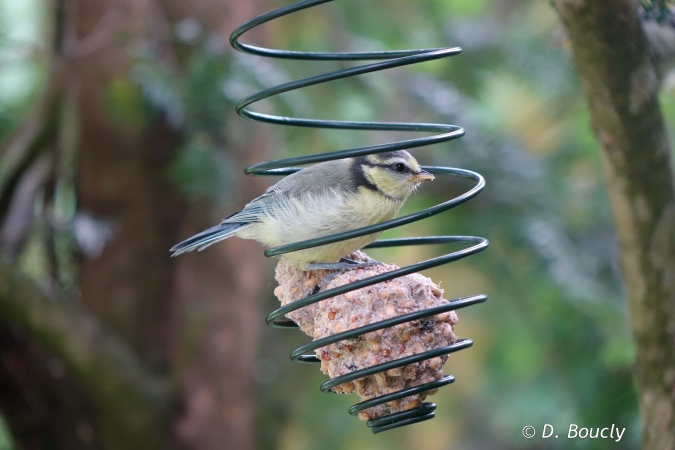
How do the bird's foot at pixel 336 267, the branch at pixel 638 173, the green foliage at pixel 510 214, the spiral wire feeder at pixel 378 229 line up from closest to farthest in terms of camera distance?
the spiral wire feeder at pixel 378 229 < the branch at pixel 638 173 < the bird's foot at pixel 336 267 < the green foliage at pixel 510 214

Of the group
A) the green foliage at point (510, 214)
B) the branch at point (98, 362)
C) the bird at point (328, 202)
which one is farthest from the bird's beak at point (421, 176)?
the branch at point (98, 362)

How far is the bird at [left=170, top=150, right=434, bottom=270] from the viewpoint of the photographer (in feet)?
7.17

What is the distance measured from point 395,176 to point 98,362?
5.82ft

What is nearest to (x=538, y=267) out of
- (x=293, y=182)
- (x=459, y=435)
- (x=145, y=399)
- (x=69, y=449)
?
(x=293, y=182)

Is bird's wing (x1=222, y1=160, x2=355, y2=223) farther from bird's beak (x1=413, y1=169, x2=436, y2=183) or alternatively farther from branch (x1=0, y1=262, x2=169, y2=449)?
branch (x1=0, y1=262, x2=169, y2=449)

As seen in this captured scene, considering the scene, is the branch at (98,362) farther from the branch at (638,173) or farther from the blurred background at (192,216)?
the branch at (638,173)

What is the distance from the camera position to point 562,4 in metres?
1.77

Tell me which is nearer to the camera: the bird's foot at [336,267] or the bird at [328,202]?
the bird's foot at [336,267]

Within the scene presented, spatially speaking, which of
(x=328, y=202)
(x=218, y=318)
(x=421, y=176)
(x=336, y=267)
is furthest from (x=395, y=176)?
(x=218, y=318)

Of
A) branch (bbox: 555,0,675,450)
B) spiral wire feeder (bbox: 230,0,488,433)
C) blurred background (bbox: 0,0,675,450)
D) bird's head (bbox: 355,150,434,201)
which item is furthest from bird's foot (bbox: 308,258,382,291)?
blurred background (bbox: 0,0,675,450)

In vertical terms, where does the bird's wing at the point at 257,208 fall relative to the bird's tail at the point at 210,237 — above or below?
above

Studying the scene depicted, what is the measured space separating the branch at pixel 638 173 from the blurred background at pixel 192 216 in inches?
48.5

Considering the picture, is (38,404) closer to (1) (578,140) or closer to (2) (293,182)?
(2) (293,182)

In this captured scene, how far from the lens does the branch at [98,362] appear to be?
3.07m
